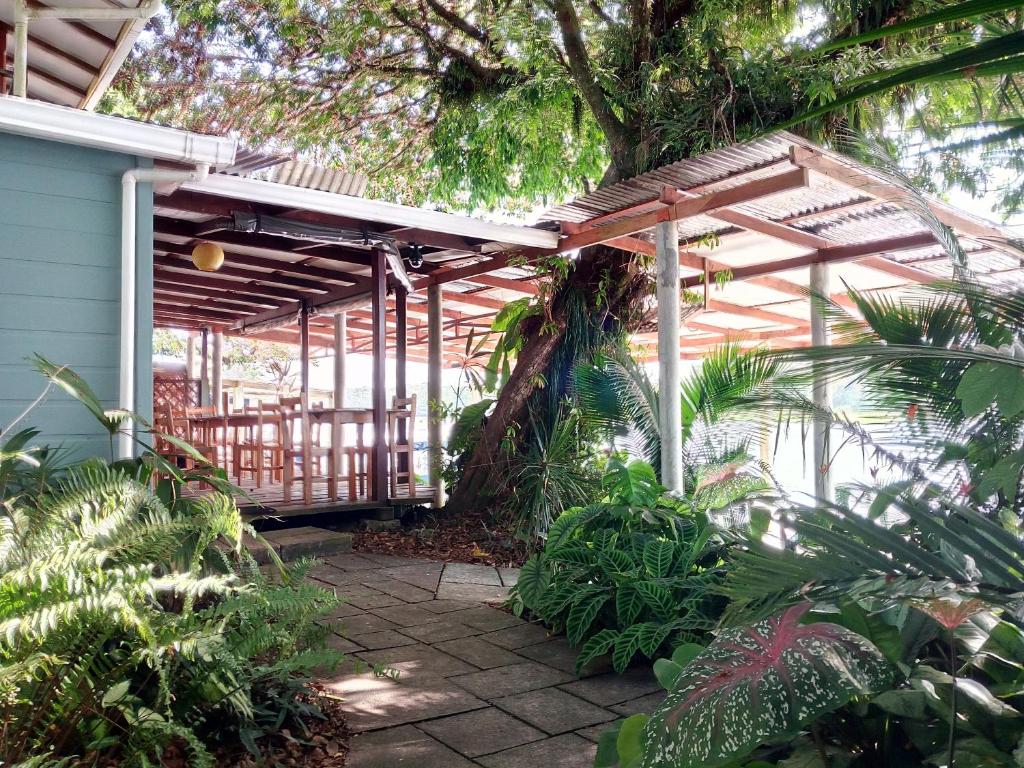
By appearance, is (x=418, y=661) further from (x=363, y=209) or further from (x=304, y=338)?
(x=304, y=338)

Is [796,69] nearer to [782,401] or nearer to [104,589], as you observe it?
[782,401]

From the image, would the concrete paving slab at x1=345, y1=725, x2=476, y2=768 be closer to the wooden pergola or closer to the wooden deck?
the wooden pergola

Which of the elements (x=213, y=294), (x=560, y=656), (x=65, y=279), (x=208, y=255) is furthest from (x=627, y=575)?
(x=213, y=294)

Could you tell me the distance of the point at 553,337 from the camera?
7770mm

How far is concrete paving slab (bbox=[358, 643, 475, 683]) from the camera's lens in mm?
3855

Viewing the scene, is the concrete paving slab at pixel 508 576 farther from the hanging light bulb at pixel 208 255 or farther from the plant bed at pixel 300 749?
the hanging light bulb at pixel 208 255

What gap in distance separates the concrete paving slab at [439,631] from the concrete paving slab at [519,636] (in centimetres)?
13

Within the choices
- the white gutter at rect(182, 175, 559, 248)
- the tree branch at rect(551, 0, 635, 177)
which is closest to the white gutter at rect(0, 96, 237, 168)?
the white gutter at rect(182, 175, 559, 248)

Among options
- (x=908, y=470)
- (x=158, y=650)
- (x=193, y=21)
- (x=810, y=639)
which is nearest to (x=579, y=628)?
(x=908, y=470)

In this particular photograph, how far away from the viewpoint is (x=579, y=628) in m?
4.08

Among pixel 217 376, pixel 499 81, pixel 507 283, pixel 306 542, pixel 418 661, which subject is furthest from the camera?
pixel 217 376

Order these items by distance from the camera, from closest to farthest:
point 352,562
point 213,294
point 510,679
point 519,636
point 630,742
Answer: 1. point 630,742
2. point 510,679
3. point 519,636
4. point 352,562
5. point 213,294

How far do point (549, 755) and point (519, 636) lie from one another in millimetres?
1570

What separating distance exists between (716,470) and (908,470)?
2.60 ft
